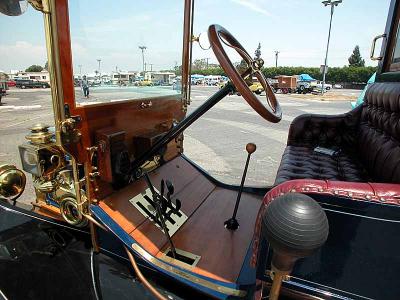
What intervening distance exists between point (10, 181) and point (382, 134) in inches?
105

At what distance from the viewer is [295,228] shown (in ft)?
2.33

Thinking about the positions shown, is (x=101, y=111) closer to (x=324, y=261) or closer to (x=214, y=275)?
(x=214, y=275)

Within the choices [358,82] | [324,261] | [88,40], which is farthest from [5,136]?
[358,82]

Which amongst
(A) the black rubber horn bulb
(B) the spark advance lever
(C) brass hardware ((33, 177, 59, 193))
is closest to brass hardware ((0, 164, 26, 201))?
(C) brass hardware ((33, 177, 59, 193))

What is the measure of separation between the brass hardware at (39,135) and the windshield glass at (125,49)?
26 centimetres

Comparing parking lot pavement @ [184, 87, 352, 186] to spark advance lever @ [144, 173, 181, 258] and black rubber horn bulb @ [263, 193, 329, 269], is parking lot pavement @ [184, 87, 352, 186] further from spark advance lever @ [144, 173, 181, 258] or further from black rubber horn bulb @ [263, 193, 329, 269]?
black rubber horn bulb @ [263, 193, 329, 269]

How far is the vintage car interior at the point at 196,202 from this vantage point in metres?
0.97

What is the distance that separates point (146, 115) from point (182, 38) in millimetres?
738

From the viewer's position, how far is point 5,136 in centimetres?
152

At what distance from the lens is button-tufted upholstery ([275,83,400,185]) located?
199cm

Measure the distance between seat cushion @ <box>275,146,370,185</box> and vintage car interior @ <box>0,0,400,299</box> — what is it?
0.08ft

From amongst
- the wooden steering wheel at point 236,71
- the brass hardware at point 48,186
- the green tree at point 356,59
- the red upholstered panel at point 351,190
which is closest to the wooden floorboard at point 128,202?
the brass hardware at point 48,186

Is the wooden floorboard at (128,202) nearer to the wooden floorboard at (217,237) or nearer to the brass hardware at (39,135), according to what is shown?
the wooden floorboard at (217,237)

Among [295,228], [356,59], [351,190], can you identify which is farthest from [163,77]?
[356,59]
